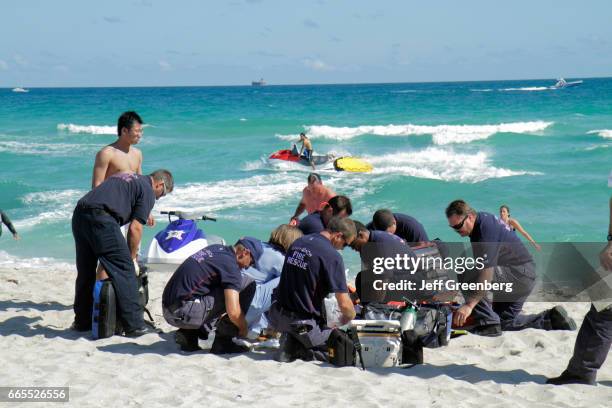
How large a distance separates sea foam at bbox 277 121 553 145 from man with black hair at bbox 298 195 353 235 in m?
24.9

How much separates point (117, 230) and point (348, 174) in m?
15.1

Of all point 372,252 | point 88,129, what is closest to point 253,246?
point 372,252

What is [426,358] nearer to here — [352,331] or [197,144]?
[352,331]

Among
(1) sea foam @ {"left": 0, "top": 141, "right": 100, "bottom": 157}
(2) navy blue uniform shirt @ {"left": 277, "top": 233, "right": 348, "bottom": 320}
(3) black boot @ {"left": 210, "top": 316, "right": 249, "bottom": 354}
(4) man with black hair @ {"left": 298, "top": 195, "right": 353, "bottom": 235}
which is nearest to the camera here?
(2) navy blue uniform shirt @ {"left": 277, "top": 233, "right": 348, "bottom": 320}

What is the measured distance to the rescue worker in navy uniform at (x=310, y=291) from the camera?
536cm

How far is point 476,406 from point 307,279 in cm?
147

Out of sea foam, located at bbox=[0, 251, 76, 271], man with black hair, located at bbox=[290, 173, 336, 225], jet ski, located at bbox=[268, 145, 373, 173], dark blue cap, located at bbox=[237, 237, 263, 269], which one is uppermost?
jet ski, located at bbox=[268, 145, 373, 173]

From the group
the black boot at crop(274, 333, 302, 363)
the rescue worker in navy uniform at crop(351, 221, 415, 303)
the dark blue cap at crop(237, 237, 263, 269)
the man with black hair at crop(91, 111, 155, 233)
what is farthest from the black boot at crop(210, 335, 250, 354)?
the man with black hair at crop(91, 111, 155, 233)

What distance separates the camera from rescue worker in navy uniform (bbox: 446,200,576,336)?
21.3ft

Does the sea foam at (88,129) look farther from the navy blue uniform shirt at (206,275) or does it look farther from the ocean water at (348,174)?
the navy blue uniform shirt at (206,275)

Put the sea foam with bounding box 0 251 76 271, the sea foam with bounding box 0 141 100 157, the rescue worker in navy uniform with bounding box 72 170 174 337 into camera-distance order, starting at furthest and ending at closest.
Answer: the sea foam with bounding box 0 141 100 157
the sea foam with bounding box 0 251 76 271
the rescue worker in navy uniform with bounding box 72 170 174 337

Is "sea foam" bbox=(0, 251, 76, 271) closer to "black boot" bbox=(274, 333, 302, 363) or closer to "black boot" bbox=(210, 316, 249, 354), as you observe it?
"black boot" bbox=(210, 316, 249, 354)

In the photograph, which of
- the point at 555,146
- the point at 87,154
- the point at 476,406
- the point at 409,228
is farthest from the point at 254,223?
the point at 555,146

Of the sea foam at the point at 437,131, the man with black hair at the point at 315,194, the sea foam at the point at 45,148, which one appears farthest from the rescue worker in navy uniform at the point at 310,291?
the sea foam at the point at 437,131
